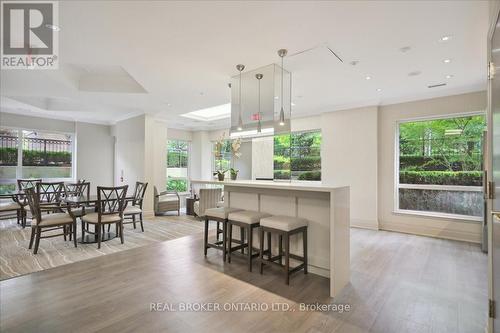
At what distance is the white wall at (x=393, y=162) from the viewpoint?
14.5ft

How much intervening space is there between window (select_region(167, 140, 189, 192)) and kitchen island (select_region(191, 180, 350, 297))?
220 inches

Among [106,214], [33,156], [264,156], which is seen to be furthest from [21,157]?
[264,156]

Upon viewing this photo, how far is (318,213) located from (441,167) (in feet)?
11.9

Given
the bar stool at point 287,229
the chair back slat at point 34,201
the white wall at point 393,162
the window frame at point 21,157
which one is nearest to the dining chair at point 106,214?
the chair back slat at point 34,201

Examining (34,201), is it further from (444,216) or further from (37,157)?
(444,216)

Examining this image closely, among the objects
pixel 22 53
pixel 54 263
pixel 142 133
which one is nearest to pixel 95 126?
pixel 142 133

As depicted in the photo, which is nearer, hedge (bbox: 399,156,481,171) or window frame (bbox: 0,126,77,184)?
hedge (bbox: 399,156,481,171)

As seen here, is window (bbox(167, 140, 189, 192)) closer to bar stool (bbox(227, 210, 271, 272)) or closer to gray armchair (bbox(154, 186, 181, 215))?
gray armchair (bbox(154, 186, 181, 215))

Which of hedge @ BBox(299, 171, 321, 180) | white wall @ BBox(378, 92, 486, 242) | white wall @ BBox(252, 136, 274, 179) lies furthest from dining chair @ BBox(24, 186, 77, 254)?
white wall @ BBox(378, 92, 486, 242)

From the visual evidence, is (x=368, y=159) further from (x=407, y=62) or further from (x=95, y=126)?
(x=95, y=126)

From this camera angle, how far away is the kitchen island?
8.23ft

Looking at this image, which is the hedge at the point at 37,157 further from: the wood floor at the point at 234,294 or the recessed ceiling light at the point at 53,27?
the recessed ceiling light at the point at 53,27

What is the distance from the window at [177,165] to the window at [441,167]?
22.8 ft

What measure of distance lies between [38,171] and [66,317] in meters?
6.84
